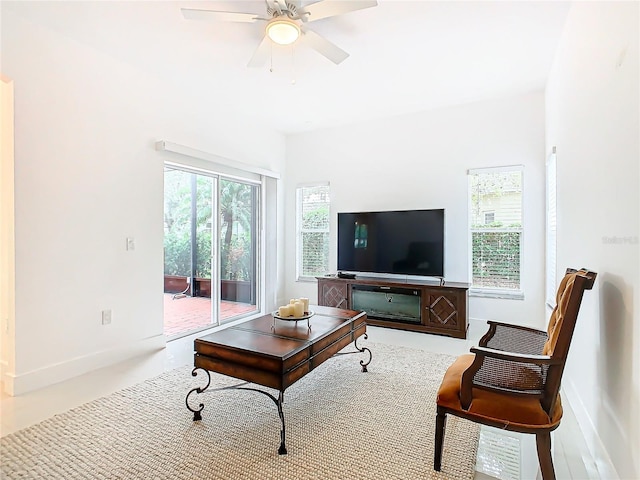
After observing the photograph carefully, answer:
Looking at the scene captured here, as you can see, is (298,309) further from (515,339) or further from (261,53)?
(261,53)

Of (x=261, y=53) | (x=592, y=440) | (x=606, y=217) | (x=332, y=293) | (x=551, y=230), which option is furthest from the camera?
(x=332, y=293)

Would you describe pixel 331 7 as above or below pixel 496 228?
above

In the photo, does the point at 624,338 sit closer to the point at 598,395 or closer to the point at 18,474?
the point at 598,395

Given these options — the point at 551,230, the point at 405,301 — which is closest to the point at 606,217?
the point at 551,230

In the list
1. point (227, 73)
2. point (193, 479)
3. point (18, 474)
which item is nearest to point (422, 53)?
point (227, 73)

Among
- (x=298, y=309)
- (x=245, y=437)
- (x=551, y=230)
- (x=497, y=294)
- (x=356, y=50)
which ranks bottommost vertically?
(x=245, y=437)

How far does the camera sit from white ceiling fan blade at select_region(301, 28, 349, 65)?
247 cm

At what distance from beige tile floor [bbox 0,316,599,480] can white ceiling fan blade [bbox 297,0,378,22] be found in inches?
108

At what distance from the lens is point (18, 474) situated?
68.1 inches

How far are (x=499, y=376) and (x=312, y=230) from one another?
4.20 m

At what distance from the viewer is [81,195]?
3041 millimetres

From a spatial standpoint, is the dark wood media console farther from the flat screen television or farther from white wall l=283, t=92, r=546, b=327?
white wall l=283, t=92, r=546, b=327

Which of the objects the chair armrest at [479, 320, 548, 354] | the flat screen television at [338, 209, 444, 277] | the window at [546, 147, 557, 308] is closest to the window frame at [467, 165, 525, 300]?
the window at [546, 147, 557, 308]

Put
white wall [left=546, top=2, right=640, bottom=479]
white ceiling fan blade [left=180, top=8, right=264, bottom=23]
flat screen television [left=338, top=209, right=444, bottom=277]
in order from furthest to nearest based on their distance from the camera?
flat screen television [left=338, top=209, right=444, bottom=277] < white ceiling fan blade [left=180, top=8, right=264, bottom=23] < white wall [left=546, top=2, right=640, bottom=479]
